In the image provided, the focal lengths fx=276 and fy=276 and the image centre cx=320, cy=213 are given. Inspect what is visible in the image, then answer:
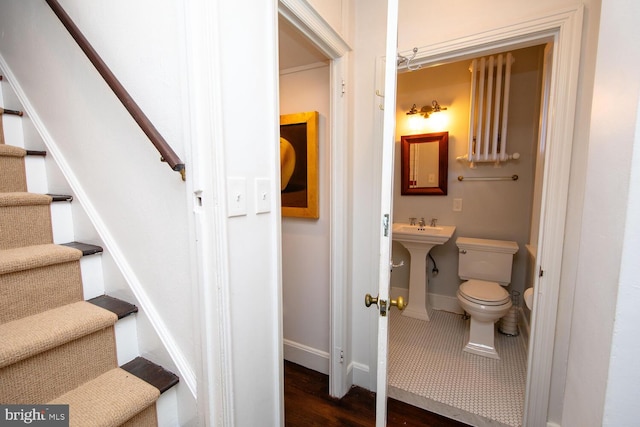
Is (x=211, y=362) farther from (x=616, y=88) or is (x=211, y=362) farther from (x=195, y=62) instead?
(x=616, y=88)

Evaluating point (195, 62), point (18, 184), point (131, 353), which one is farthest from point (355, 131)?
point (18, 184)

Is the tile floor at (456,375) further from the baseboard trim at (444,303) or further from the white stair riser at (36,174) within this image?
the white stair riser at (36,174)

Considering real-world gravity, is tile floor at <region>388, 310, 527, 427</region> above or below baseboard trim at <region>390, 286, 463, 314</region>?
below

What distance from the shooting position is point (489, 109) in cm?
249

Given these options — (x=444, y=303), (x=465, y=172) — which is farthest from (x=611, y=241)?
(x=444, y=303)

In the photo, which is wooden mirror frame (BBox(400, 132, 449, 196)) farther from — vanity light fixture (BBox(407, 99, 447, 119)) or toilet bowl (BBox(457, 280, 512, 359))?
toilet bowl (BBox(457, 280, 512, 359))

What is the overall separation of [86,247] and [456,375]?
7.59 ft

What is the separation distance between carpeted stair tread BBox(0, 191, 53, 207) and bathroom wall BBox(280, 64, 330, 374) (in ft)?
4.35

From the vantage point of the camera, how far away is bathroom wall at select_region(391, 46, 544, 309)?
2477 mm

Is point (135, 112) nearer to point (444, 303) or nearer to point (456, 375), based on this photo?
point (456, 375)

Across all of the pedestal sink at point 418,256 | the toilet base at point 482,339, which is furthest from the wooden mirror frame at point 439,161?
the toilet base at point 482,339

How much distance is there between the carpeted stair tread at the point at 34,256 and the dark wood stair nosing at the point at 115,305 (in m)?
0.20

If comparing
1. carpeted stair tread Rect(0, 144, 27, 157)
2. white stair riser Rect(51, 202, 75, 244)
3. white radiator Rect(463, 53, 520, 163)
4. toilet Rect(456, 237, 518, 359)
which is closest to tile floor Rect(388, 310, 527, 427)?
toilet Rect(456, 237, 518, 359)

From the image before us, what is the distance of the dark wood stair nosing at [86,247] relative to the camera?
114 cm
